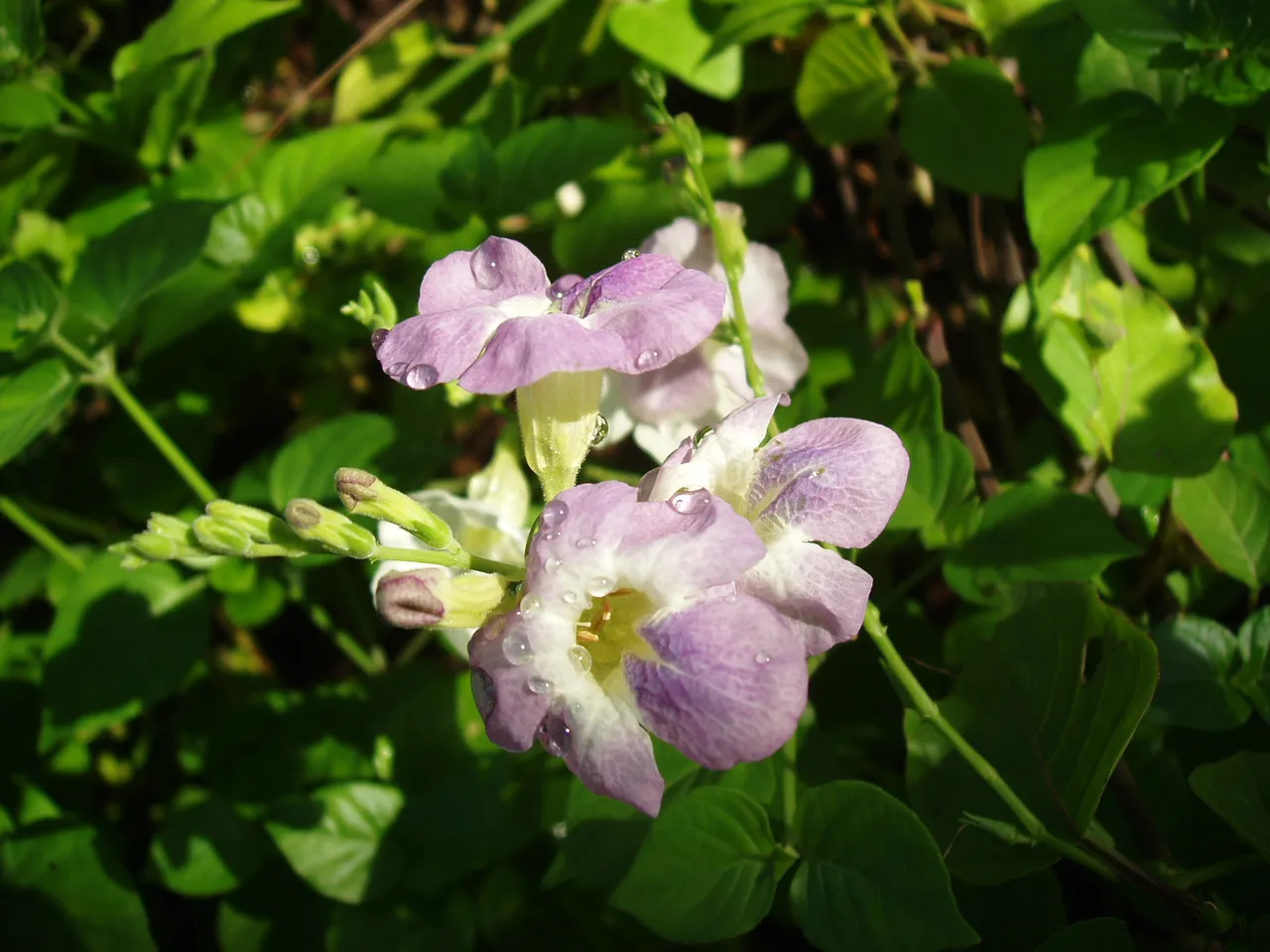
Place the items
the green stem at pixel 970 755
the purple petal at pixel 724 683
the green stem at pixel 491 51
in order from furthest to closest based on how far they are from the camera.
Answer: the green stem at pixel 491 51
the green stem at pixel 970 755
the purple petal at pixel 724 683

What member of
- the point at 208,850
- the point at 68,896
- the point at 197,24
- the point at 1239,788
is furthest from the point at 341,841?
the point at 197,24

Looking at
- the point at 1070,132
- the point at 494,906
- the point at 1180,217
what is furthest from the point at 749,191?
the point at 494,906

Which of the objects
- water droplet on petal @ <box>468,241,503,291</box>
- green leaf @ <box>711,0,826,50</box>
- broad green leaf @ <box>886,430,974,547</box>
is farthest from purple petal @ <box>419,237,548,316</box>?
green leaf @ <box>711,0,826,50</box>

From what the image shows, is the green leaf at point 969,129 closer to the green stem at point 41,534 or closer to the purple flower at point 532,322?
the purple flower at point 532,322

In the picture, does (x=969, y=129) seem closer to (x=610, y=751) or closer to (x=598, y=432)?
(x=598, y=432)

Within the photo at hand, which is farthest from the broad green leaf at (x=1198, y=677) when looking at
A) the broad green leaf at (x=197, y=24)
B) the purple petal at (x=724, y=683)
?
the broad green leaf at (x=197, y=24)
